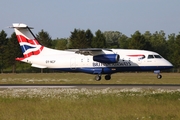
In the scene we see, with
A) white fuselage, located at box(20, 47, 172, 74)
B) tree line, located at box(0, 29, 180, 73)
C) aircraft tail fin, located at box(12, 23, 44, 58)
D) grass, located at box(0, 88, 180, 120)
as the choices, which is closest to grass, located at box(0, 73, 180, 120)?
grass, located at box(0, 88, 180, 120)

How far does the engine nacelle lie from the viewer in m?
45.1

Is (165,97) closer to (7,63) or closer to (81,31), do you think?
(7,63)

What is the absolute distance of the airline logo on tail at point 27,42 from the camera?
48.8 meters

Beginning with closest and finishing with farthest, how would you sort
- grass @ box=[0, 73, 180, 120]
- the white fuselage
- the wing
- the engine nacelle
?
grass @ box=[0, 73, 180, 120], the engine nacelle, the white fuselage, the wing

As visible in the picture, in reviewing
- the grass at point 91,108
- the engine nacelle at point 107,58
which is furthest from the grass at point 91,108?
the engine nacelle at point 107,58

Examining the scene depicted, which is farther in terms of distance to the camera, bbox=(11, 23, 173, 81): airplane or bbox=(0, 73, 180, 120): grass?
bbox=(11, 23, 173, 81): airplane

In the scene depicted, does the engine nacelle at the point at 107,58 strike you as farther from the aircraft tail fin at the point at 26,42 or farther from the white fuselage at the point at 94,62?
the aircraft tail fin at the point at 26,42

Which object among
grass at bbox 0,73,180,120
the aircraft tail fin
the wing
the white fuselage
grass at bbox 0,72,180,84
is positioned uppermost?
the aircraft tail fin

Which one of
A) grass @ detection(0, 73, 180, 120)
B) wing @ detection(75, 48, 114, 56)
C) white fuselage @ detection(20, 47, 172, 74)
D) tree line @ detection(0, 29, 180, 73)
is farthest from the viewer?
tree line @ detection(0, 29, 180, 73)

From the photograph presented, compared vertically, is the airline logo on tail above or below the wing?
above

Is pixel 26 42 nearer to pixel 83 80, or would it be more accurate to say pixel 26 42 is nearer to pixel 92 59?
pixel 83 80

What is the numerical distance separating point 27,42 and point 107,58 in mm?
9784

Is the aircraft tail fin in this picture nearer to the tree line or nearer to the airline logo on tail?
the airline logo on tail

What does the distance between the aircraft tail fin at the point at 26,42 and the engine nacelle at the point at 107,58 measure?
6842 mm
